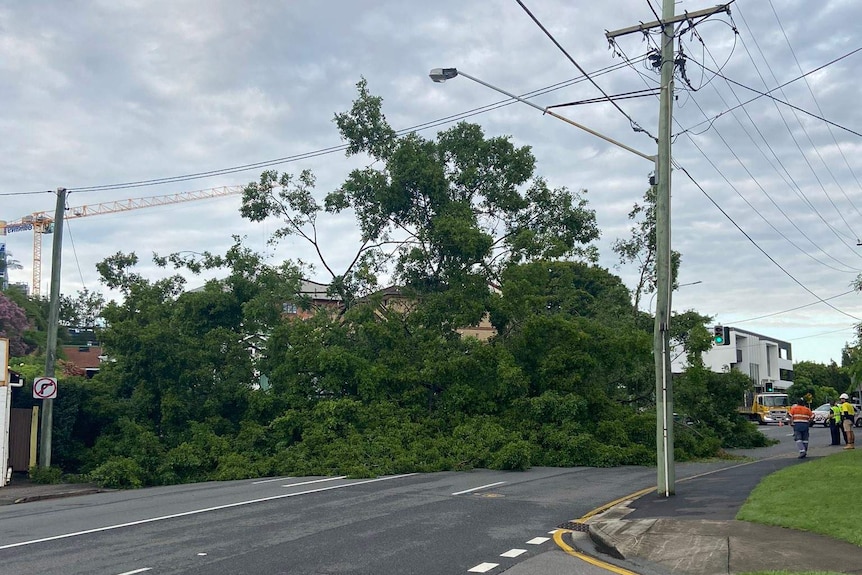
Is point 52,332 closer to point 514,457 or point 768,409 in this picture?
point 514,457

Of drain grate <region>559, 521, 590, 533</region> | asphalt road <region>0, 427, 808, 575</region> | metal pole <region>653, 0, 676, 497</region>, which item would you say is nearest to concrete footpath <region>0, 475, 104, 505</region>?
asphalt road <region>0, 427, 808, 575</region>

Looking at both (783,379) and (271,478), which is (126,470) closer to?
(271,478)

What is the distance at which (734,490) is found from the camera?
15.6 m

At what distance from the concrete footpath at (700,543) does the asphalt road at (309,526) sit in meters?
0.77

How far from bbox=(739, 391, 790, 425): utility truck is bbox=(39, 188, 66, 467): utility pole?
51147mm

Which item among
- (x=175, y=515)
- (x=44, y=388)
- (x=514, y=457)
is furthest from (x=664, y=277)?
(x=44, y=388)

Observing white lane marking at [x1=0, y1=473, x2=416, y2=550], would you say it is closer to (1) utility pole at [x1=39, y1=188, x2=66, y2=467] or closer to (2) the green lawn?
(2) the green lawn

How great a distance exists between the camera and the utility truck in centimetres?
6119

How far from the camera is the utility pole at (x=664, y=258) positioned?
15320 mm

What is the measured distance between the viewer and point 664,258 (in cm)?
1530

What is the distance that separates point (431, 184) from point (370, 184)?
2.48m

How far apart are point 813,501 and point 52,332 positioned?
70.2 feet

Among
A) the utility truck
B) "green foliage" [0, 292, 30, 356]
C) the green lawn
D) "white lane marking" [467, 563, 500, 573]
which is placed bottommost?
the utility truck

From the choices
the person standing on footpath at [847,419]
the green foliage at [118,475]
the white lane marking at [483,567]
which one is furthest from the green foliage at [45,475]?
the person standing on footpath at [847,419]
